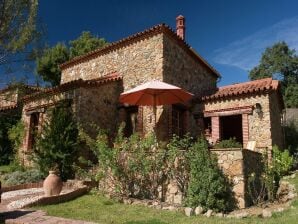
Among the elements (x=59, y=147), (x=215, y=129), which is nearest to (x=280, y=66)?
(x=215, y=129)

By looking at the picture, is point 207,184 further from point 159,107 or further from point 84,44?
point 84,44

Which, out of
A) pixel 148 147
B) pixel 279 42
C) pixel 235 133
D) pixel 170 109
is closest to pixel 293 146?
pixel 235 133

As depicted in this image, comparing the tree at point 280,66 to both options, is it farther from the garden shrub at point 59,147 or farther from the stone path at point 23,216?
the stone path at point 23,216

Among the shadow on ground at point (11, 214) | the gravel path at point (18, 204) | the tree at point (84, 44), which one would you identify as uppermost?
the tree at point (84, 44)

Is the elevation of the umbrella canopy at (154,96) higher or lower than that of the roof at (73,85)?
lower

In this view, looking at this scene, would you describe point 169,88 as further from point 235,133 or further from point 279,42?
point 279,42

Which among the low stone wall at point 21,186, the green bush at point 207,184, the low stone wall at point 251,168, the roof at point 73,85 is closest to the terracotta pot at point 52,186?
the low stone wall at point 21,186

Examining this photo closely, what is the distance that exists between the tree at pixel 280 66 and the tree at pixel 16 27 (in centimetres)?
3192

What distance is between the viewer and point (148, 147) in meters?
9.09

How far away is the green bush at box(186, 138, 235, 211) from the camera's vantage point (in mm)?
7445

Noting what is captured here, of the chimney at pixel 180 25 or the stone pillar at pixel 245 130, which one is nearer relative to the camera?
the stone pillar at pixel 245 130

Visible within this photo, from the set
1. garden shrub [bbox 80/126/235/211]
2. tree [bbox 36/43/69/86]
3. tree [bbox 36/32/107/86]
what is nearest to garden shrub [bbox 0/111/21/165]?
tree [bbox 36/32/107/86]

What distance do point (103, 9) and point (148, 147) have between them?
9.83 metres

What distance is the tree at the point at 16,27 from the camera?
11188 millimetres
